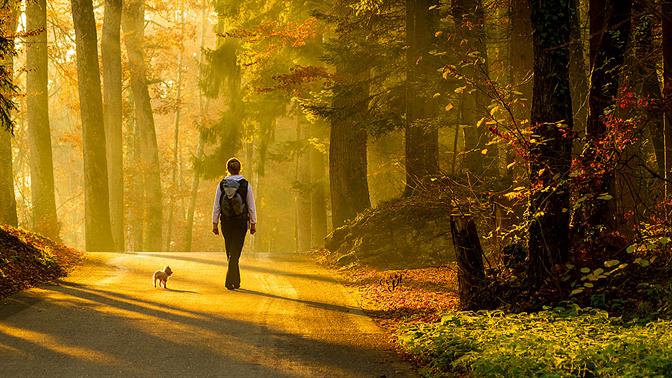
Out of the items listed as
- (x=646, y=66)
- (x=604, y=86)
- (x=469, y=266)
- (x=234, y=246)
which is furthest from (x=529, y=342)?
(x=646, y=66)

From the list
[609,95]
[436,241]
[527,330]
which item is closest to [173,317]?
[527,330]

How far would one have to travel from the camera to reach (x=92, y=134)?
26438mm

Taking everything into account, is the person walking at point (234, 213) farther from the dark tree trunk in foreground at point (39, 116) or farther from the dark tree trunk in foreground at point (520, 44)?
the dark tree trunk in foreground at point (39, 116)

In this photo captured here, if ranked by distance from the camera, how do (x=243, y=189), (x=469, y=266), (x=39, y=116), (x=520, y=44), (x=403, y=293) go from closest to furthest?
(x=469, y=266) < (x=403, y=293) < (x=243, y=189) < (x=520, y=44) < (x=39, y=116)

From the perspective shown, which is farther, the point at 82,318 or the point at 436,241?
the point at 436,241

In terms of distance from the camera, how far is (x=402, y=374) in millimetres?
7859

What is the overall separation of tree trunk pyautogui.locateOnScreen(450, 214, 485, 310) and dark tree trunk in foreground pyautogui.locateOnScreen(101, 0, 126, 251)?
21.8 meters

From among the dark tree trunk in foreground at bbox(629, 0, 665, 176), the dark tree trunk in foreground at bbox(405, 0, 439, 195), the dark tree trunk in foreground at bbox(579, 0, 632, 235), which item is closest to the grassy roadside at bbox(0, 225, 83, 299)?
the dark tree trunk in foreground at bbox(405, 0, 439, 195)

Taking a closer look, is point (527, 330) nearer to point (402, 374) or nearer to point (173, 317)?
point (402, 374)

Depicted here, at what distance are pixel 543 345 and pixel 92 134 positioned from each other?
2129 cm

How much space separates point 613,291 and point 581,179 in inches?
55.6

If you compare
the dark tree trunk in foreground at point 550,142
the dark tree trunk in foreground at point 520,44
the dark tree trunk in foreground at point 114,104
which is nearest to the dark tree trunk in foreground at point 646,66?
the dark tree trunk in foreground at point 550,142

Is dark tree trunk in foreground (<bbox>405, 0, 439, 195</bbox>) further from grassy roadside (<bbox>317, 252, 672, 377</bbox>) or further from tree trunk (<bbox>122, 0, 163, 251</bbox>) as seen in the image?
tree trunk (<bbox>122, 0, 163, 251</bbox>)

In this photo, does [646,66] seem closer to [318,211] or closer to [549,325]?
[549,325]
